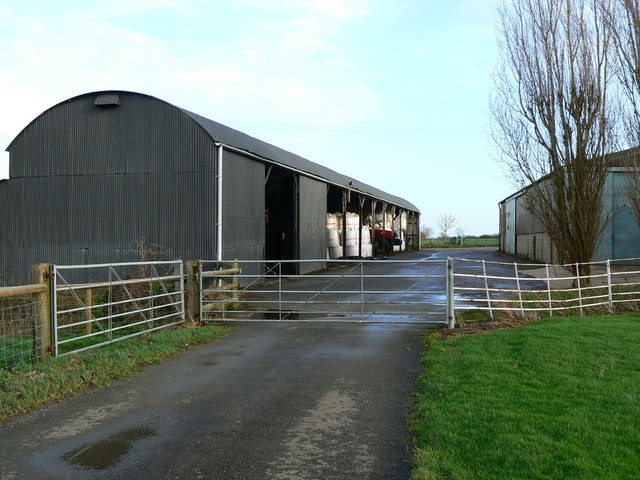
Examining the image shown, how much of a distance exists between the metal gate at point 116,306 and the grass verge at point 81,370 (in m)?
0.41

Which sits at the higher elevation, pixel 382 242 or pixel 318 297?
pixel 382 242

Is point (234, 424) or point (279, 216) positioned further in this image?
point (279, 216)

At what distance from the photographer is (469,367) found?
7.36 meters

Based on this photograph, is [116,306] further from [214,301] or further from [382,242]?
[382,242]

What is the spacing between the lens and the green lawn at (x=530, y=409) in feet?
13.7

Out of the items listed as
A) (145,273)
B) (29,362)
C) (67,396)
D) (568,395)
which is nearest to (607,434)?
(568,395)

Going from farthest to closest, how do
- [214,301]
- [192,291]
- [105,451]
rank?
[214,301] < [192,291] < [105,451]

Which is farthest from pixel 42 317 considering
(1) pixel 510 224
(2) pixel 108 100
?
(1) pixel 510 224

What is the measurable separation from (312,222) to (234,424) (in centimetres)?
2199

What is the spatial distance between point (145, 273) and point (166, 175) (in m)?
4.32

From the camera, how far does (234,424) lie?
5.50 metres

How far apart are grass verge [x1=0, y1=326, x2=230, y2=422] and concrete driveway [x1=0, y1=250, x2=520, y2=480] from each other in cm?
26

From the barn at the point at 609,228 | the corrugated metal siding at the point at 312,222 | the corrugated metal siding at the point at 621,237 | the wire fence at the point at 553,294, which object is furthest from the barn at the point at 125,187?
the corrugated metal siding at the point at 621,237

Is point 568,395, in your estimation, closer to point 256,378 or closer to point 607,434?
point 607,434
